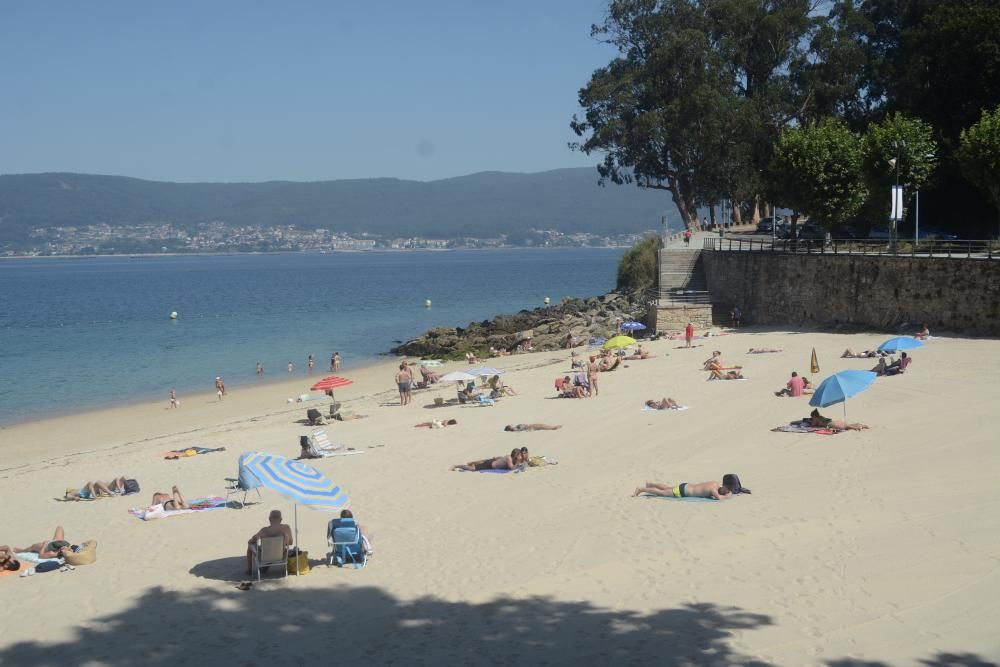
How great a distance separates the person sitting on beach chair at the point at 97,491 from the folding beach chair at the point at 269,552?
6.52 meters

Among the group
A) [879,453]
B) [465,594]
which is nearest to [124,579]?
[465,594]

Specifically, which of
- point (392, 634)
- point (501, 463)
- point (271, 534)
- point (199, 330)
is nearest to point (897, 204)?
point (501, 463)

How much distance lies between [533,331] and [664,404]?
21.3 meters

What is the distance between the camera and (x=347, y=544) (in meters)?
10.8

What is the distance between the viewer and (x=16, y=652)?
856 cm

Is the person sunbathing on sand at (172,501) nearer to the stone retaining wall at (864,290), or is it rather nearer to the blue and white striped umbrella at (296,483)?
the blue and white striped umbrella at (296,483)

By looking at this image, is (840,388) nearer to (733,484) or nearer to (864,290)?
(733,484)

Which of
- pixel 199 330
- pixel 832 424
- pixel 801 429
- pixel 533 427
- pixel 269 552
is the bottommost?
pixel 199 330

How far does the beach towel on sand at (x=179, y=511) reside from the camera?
1388 cm

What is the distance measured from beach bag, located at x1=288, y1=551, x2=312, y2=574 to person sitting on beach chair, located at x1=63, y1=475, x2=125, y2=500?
6.53m

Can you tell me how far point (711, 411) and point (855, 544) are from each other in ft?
29.3

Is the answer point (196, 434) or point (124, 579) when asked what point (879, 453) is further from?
point (196, 434)

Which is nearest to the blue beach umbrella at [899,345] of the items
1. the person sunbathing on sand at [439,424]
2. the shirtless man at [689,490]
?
the person sunbathing on sand at [439,424]

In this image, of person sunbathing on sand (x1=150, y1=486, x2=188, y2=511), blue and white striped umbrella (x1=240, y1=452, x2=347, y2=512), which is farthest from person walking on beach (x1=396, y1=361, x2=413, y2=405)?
blue and white striped umbrella (x1=240, y1=452, x2=347, y2=512)
